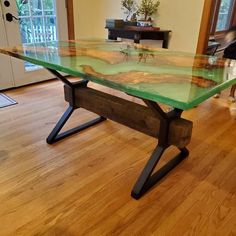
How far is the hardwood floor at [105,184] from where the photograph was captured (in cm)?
133

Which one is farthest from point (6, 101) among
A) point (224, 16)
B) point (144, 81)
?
point (224, 16)

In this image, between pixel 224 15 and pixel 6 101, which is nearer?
pixel 6 101

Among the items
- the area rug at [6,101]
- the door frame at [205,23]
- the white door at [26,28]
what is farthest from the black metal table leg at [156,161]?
the white door at [26,28]

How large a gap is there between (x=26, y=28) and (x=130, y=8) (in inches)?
55.9

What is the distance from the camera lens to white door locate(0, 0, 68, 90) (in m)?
2.95

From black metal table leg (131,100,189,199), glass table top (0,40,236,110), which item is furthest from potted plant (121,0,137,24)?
black metal table leg (131,100,189,199)

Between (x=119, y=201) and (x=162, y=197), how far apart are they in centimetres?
27

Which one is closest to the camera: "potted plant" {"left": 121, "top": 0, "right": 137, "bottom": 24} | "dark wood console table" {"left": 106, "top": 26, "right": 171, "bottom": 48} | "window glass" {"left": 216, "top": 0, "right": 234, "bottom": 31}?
"dark wood console table" {"left": 106, "top": 26, "right": 171, "bottom": 48}

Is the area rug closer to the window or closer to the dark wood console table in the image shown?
the dark wood console table

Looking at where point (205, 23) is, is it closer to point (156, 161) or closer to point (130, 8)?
point (130, 8)

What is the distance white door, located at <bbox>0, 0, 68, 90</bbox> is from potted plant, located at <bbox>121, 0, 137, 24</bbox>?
2.73 feet

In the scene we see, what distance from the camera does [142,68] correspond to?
1.40 m

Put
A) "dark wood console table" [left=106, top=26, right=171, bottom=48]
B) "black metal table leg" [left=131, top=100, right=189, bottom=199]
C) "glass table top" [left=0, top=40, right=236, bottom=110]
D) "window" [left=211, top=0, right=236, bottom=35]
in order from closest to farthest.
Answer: "glass table top" [left=0, top=40, right=236, bottom=110], "black metal table leg" [left=131, top=100, right=189, bottom=199], "dark wood console table" [left=106, top=26, right=171, bottom=48], "window" [left=211, top=0, right=236, bottom=35]

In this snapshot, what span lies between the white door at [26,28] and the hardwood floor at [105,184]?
963 mm
